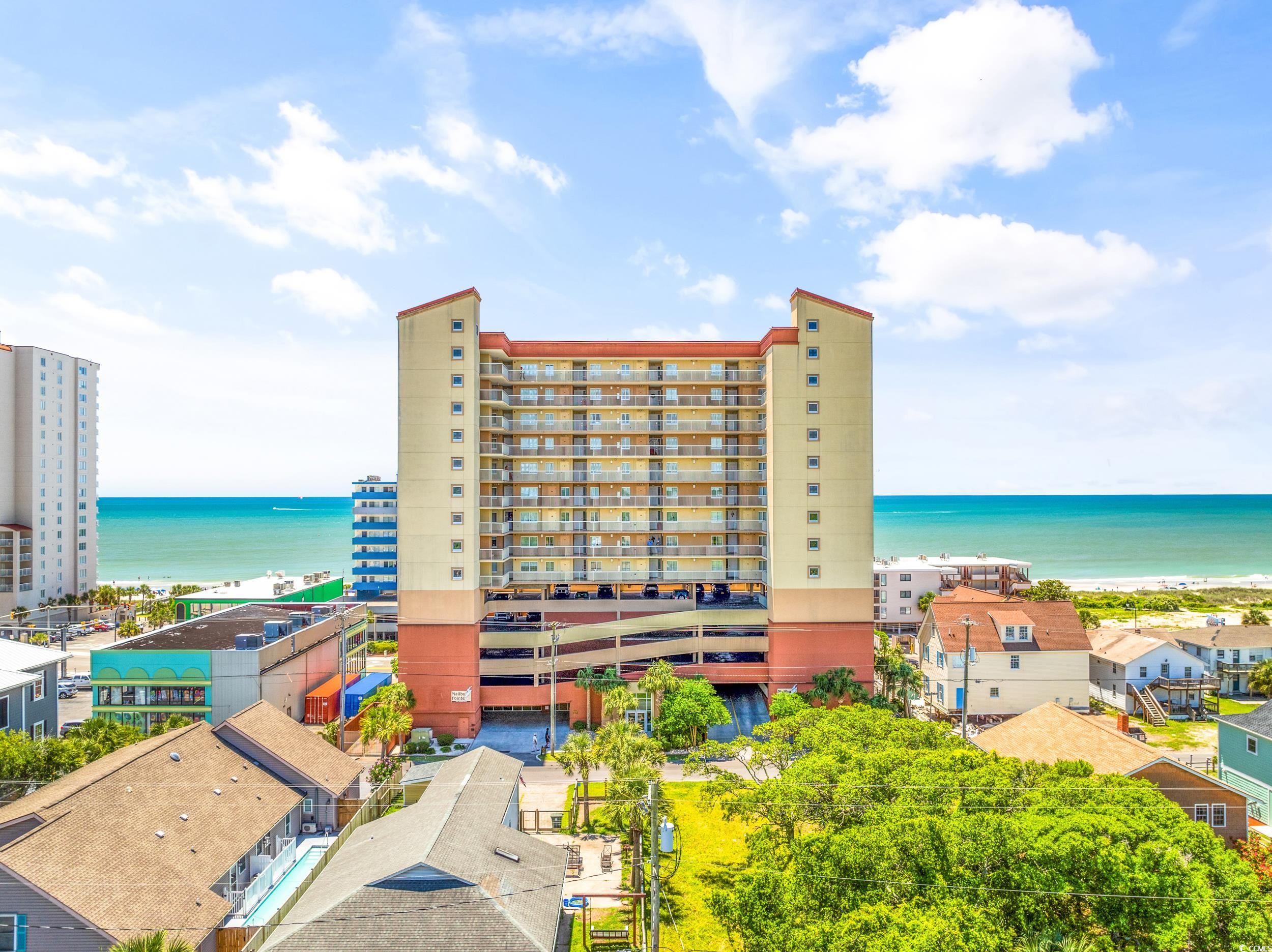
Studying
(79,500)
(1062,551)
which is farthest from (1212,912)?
(1062,551)

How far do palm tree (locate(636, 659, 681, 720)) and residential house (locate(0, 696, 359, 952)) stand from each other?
1734 centimetres

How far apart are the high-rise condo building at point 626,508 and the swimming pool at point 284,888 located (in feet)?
50.4

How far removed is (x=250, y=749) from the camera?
2969cm

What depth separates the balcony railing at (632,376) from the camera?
49531mm

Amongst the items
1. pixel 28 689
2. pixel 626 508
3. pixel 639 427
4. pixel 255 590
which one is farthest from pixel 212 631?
pixel 639 427

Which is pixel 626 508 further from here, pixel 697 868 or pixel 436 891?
pixel 436 891

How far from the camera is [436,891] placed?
19.8 m

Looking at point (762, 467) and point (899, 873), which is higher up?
point (762, 467)

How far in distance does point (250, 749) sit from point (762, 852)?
74.8 feet

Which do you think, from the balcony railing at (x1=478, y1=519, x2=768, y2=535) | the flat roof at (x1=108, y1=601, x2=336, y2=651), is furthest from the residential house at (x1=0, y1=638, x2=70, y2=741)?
the balcony railing at (x1=478, y1=519, x2=768, y2=535)

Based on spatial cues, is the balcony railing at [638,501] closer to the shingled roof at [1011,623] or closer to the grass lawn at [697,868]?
the shingled roof at [1011,623]

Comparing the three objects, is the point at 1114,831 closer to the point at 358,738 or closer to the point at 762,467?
the point at 762,467

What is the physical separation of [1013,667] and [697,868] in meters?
28.3

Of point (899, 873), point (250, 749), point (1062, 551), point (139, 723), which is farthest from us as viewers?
point (1062, 551)
